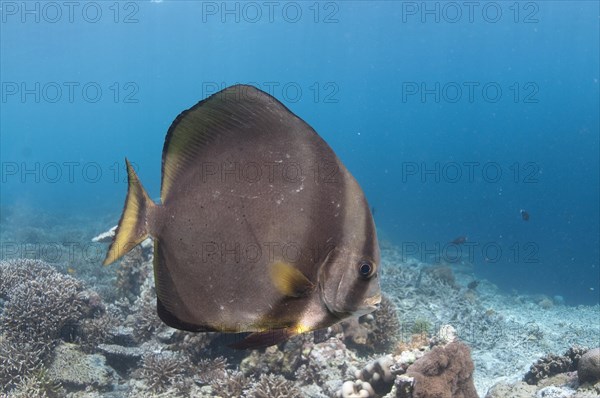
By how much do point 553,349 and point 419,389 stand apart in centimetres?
647

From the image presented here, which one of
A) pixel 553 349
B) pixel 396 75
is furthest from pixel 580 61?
pixel 553 349

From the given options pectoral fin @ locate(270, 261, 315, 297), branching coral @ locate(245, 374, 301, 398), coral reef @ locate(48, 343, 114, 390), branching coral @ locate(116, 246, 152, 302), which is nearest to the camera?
pectoral fin @ locate(270, 261, 315, 297)

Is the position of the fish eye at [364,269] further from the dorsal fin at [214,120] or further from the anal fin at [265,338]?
the dorsal fin at [214,120]

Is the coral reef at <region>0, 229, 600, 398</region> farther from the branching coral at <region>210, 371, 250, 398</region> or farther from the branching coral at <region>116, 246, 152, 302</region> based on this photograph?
the branching coral at <region>116, 246, 152, 302</region>

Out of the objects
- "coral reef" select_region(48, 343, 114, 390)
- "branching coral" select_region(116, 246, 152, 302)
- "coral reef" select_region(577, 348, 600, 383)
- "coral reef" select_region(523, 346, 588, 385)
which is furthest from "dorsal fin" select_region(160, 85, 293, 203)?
"branching coral" select_region(116, 246, 152, 302)

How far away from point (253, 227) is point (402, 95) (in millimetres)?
66066

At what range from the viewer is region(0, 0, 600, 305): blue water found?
40750 millimetres

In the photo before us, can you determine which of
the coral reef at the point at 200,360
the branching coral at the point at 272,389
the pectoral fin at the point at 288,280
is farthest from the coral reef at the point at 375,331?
the pectoral fin at the point at 288,280

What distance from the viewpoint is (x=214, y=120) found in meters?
1.32

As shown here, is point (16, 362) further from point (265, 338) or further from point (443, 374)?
point (265, 338)

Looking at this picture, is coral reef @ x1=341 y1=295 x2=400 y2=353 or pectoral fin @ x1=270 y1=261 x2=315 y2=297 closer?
pectoral fin @ x1=270 y1=261 x2=315 y2=297

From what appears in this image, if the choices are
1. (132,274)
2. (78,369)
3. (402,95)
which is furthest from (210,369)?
(402,95)

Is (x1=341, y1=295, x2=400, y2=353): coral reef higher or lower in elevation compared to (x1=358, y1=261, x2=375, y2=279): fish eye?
lower

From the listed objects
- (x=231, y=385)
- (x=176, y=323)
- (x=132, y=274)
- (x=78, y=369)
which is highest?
(x=176, y=323)
